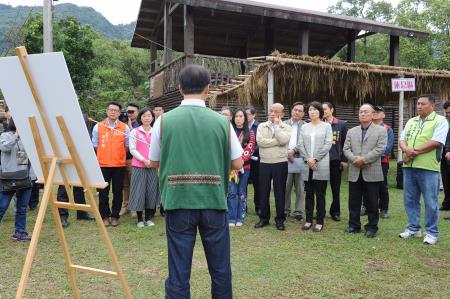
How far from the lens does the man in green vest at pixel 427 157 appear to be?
518cm

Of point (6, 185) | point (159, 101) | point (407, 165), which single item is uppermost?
point (159, 101)

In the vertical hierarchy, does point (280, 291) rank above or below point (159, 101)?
below

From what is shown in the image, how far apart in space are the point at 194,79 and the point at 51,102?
1029 mm

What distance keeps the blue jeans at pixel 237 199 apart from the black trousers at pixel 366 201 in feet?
5.09

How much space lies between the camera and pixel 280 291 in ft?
12.4

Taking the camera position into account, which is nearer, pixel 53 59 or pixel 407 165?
pixel 53 59

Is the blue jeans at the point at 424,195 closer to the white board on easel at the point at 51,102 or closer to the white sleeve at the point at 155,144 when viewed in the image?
the white sleeve at the point at 155,144

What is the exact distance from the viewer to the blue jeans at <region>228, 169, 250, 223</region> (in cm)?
623

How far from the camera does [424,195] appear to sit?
5.29 m

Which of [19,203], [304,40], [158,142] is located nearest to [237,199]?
[19,203]

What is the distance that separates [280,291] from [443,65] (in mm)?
28639

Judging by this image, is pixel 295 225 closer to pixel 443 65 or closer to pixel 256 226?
pixel 256 226

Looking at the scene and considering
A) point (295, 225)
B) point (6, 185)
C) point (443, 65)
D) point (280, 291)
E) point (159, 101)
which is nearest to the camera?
point (280, 291)

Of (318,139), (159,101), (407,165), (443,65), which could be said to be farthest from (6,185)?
(443,65)
